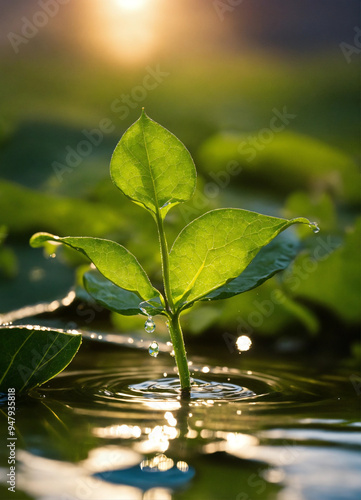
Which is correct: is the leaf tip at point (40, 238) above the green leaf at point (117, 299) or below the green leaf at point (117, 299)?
above

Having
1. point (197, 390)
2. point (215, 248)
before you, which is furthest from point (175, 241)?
point (197, 390)

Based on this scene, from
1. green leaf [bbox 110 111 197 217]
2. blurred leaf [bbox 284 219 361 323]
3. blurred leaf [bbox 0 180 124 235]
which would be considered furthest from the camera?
blurred leaf [bbox 0 180 124 235]

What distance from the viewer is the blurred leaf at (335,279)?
0.85 m

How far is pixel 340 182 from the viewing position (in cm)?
181

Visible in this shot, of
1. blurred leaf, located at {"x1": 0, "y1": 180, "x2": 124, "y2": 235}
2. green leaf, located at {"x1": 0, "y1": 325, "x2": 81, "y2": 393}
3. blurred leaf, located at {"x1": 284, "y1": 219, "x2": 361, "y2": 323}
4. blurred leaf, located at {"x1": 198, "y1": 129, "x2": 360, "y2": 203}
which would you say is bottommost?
green leaf, located at {"x1": 0, "y1": 325, "x2": 81, "y2": 393}

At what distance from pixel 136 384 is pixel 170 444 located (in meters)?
0.17

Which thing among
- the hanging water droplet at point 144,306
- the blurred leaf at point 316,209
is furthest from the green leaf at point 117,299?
the blurred leaf at point 316,209

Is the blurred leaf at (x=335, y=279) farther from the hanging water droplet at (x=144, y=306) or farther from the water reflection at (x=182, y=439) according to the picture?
the hanging water droplet at (x=144, y=306)

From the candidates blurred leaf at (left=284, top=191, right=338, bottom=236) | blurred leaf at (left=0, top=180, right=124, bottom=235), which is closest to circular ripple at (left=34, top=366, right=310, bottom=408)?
blurred leaf at (left=284, top=191, right=338, bottom=236)

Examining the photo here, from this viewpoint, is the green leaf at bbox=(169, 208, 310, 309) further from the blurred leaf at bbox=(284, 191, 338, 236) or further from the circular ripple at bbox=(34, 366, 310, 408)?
the blurred leaf at bbox=(284, 191, 338, 236)

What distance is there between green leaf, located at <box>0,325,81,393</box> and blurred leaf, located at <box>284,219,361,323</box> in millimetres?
452

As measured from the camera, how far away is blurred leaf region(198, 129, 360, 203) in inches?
77.3

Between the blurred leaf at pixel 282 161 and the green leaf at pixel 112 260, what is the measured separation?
148 cm

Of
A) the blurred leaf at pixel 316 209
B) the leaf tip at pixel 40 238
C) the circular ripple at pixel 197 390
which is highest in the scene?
the blurred leaf at pixel 316 209
